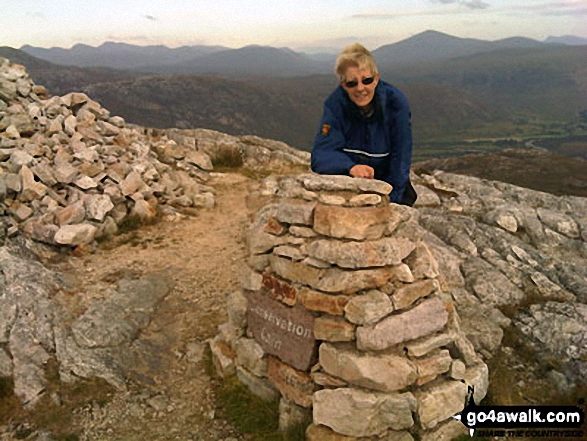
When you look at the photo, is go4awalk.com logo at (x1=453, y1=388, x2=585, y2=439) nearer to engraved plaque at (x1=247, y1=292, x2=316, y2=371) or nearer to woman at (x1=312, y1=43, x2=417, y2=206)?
engraved plaque at (x1=247, y1=292, x2=316, y2=371)

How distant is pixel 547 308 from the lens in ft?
32.1

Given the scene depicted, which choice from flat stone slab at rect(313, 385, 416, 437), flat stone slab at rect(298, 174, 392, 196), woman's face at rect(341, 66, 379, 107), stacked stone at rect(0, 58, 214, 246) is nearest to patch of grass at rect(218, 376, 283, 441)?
flat stone slab at rect(313, 385, 416, 437)

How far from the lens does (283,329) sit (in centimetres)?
702

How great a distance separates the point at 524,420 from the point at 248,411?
431 centimetres

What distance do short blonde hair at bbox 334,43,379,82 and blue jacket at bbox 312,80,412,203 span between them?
1.49 feet

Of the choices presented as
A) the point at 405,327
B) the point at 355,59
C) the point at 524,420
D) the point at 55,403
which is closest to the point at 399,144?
the point at 355,59

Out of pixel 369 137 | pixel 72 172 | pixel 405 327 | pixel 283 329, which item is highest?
pixel 369 137

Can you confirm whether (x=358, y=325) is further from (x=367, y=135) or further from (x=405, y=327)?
(x=367, y=135)

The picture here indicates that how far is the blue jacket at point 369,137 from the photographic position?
22.3 feet

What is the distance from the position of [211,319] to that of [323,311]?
4.15 meters

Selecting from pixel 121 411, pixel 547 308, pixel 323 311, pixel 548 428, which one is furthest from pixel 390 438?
pixel 547 308

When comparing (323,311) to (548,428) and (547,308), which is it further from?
(547,308)

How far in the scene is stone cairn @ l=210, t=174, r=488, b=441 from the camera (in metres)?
6.20

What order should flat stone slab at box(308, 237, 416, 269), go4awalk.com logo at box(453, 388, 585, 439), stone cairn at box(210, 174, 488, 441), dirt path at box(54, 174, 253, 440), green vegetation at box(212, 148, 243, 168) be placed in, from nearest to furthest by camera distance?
1. stone cairn at box(210, 174, 488, 441)
2. flat stone slab at box(308, 237, 416, 269)
3. go4awalk.com logo at box(453, 388, 585, 439)
4. dirt path at box(54, 174, 253, 440)
5. green vegetation at box(212, 148, 243, 168)
